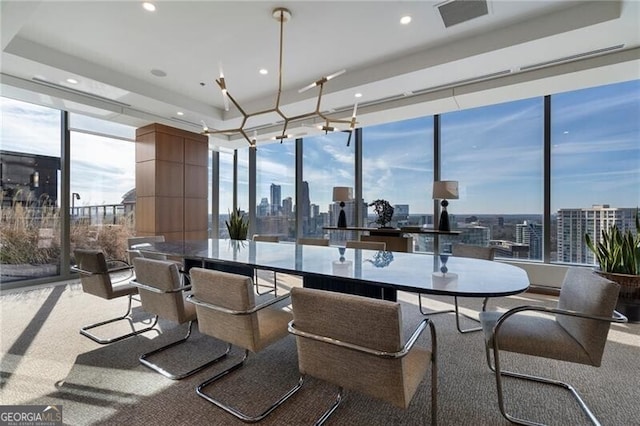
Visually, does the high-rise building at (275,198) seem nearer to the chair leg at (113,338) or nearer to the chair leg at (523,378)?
the chair leg at (113,338)

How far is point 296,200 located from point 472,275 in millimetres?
5039

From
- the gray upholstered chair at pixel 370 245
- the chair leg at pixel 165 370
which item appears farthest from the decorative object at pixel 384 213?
the chair leg at pixel 165 370

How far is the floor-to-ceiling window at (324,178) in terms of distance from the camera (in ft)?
19.5

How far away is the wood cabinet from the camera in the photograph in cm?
528

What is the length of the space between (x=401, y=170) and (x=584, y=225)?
8.79ft

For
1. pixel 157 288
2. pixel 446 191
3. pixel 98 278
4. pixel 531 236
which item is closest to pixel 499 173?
pixel 531 236

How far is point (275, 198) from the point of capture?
6.93 m

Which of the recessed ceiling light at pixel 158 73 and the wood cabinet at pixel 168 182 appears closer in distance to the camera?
the recessed ceiling light at pixel 158 73

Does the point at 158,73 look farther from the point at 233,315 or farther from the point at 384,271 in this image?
the point at 384,271

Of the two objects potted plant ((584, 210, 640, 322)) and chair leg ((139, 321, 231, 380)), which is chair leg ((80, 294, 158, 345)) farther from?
potted plant ((584, 210, 640, 322))

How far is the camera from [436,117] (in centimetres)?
507

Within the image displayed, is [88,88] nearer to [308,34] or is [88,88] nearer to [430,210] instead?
[308,34]

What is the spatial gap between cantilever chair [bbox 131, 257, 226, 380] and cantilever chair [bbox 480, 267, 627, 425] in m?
1.98

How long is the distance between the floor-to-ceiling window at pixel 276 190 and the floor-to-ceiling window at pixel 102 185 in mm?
2577
